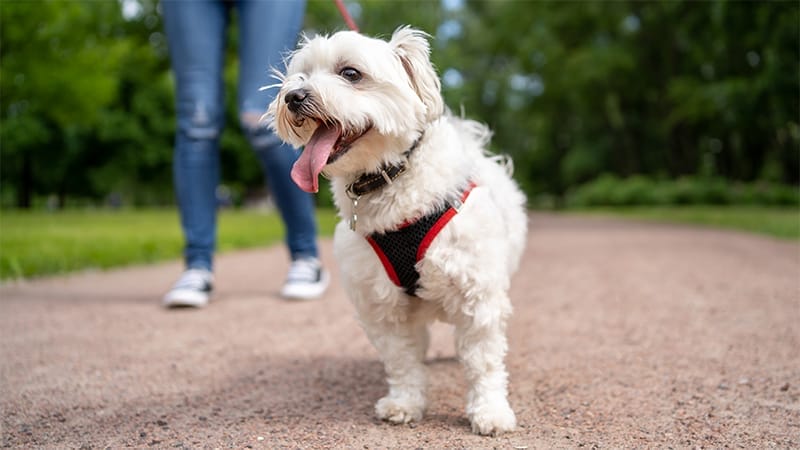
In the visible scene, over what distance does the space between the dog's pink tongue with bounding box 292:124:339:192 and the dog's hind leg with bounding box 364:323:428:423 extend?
630 millimetres

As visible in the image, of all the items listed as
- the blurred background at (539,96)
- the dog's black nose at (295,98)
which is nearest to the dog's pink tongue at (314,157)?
the dog's black nose at (295,98)

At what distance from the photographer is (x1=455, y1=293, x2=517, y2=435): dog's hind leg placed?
2527 millimetres

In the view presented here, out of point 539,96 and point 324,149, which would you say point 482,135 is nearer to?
point 324,149

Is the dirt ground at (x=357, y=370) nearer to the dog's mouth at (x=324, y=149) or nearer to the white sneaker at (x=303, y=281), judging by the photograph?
the white sneaker at (x=303, y=281)

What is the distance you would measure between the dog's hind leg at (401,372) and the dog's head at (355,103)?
642 millimetres

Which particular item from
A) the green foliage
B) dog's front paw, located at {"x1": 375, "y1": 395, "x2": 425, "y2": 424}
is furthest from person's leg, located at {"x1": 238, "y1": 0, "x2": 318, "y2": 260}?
the green foliage

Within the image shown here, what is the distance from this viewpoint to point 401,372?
A: 271 cm

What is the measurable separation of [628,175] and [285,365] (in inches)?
1348

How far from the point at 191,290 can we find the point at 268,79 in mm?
1471

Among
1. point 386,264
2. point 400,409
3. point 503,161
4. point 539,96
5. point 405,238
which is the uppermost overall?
point 539,96

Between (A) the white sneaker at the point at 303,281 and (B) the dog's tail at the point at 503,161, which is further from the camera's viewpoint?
(A) the white sneaker at the point at 303,281

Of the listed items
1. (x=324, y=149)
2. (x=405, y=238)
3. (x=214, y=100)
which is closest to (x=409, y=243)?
(x=405, y=238)

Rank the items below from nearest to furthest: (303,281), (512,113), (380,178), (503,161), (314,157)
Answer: (314,157), (380,178), (503,161), (303,281), (512,113)

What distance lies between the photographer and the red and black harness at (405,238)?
2.55 metres
